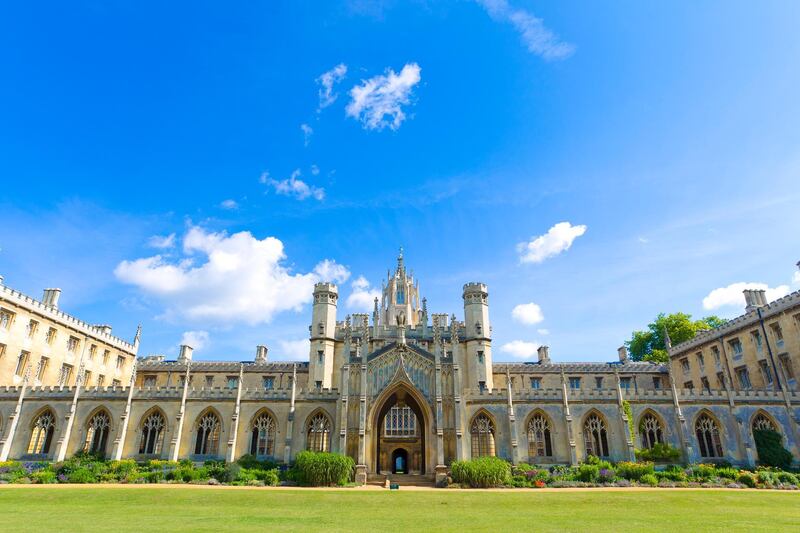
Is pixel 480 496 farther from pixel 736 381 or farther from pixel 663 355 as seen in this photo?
pixel 663 355

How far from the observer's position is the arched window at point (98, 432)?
1447 inches

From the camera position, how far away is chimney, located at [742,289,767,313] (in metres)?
44.4

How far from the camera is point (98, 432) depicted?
122 ft

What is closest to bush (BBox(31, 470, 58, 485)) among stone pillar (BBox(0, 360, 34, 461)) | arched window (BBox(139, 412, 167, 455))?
arched window (BBox(139, 412, 167, 455))

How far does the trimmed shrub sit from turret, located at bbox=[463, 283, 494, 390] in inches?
855

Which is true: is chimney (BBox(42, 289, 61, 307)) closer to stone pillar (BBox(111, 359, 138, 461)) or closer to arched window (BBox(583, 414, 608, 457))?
stone pillar (BBox(111, 359, 138, 461))

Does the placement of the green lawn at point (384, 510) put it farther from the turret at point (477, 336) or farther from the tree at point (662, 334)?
the tree at point (662, 334)

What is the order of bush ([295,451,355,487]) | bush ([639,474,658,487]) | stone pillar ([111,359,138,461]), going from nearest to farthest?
bush ([639,474,658,487]), bush ([295,451,355,487]), stone pillar ([111,359,138,461])

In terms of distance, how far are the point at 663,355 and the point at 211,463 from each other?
51762 millimetres

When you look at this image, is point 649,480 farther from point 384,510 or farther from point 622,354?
point 622,354

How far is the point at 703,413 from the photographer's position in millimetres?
36438

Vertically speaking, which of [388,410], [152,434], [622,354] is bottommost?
[152,434]

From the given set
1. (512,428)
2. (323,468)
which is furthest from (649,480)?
(323,468)

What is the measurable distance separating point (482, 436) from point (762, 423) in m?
21.4
